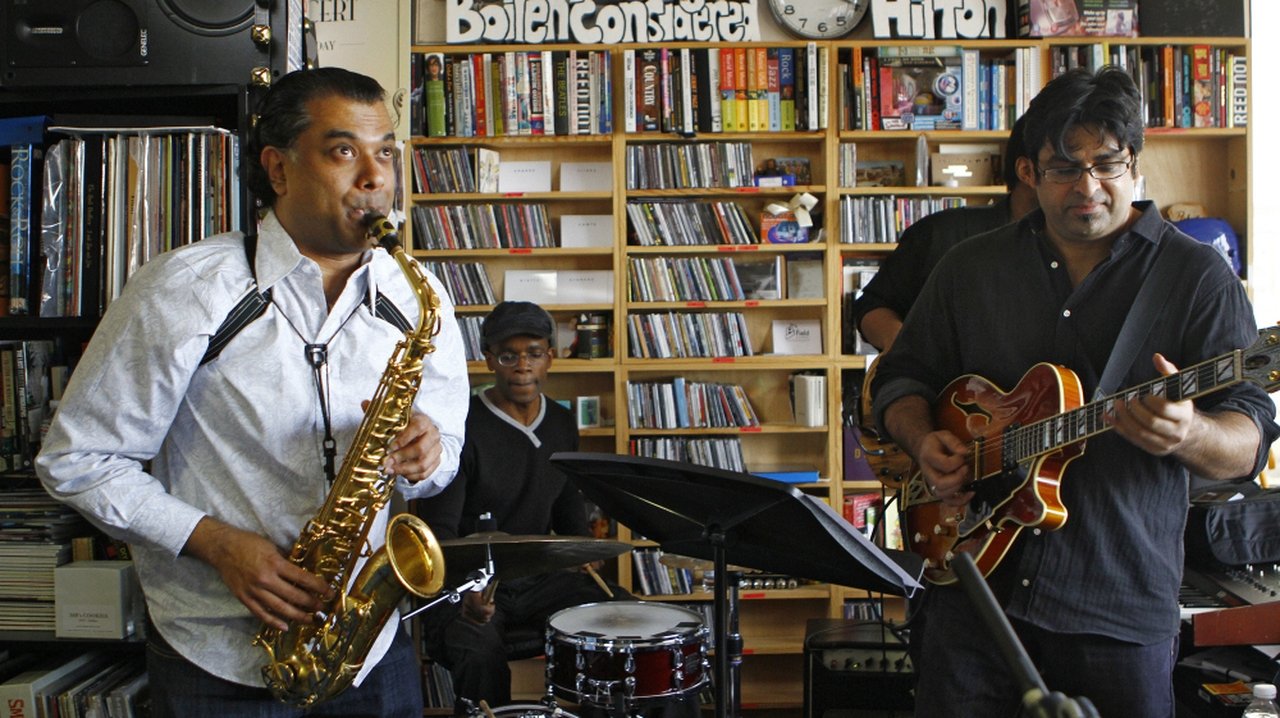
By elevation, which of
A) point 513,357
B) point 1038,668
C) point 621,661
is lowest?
point 621,661

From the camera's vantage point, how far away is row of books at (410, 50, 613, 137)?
458 cm

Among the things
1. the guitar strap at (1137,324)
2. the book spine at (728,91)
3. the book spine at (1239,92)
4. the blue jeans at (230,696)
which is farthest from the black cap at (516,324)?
the book spine at (1239,92)

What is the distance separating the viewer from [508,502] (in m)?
3.69

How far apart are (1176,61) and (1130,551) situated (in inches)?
139

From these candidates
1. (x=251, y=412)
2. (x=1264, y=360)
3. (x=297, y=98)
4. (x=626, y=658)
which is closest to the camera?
(x=1264, y=360)

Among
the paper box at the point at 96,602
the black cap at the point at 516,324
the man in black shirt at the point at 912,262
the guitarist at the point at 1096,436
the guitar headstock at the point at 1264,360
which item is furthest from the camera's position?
the black cap at the point at 516,324

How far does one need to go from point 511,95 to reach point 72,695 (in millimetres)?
2916

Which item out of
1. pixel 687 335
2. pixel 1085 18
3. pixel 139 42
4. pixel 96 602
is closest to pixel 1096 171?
pixel 139 42

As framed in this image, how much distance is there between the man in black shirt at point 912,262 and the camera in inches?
111

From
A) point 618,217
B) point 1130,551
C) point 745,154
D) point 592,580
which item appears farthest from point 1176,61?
point 1130,551

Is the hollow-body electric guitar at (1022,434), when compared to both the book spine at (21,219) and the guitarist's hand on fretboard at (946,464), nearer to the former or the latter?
the guitarist's hand on fretboard at (946,464)

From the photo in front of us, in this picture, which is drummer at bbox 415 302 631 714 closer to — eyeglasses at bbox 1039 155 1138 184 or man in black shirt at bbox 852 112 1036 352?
man in black shirt at bbox 852 112 1036 352

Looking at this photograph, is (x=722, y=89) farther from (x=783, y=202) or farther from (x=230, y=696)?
(x=230, y=696)

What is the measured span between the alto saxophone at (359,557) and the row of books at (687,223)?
293 cm
